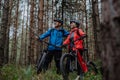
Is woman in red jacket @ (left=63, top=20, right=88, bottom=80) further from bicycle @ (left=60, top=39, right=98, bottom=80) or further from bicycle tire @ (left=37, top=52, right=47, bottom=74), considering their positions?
bicycle tire @ (left=37, top=52, right=47, bottom=74)

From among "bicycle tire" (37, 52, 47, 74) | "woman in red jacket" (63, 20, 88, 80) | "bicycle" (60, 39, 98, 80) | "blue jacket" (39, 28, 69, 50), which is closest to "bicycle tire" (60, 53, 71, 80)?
"bicycle" (60, 39, 98, 80)

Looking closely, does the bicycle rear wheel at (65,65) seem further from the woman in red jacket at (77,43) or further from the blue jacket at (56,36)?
the blue jacket at (56,36)

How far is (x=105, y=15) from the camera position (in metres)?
1.97

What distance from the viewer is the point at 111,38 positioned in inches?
75.0

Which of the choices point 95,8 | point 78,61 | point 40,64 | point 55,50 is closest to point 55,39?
point 55,50

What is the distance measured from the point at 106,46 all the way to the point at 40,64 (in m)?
6.47

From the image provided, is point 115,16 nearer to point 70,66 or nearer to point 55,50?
point 70,66

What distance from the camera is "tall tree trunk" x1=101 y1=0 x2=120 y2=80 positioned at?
1.85 m

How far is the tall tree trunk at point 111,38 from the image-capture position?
6.07 feet

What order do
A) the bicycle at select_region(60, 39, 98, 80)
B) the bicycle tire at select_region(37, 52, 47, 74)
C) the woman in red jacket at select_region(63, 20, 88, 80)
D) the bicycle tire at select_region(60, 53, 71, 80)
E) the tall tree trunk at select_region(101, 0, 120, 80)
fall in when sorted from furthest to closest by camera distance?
the bicycle tire at select_region(37, 52, 47, 74), the woman in red jacket at select_region(63, 20, 88, 80), the bicycle at select_region(60, 39, 98, 80), the bicycle tire at select_region(60, 53, 71, 80), the tall tree trunk at select_region(101, 0, 120, 80)

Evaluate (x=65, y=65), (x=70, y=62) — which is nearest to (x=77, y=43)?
(x=70, y=62)

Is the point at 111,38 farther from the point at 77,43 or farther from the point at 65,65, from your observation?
the point at 77,43

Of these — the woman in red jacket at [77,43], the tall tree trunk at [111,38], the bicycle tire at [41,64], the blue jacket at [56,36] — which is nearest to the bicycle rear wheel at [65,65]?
the woman in red jacket at [77,43]

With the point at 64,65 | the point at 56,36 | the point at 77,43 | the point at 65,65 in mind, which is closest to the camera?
the point at 64,65
